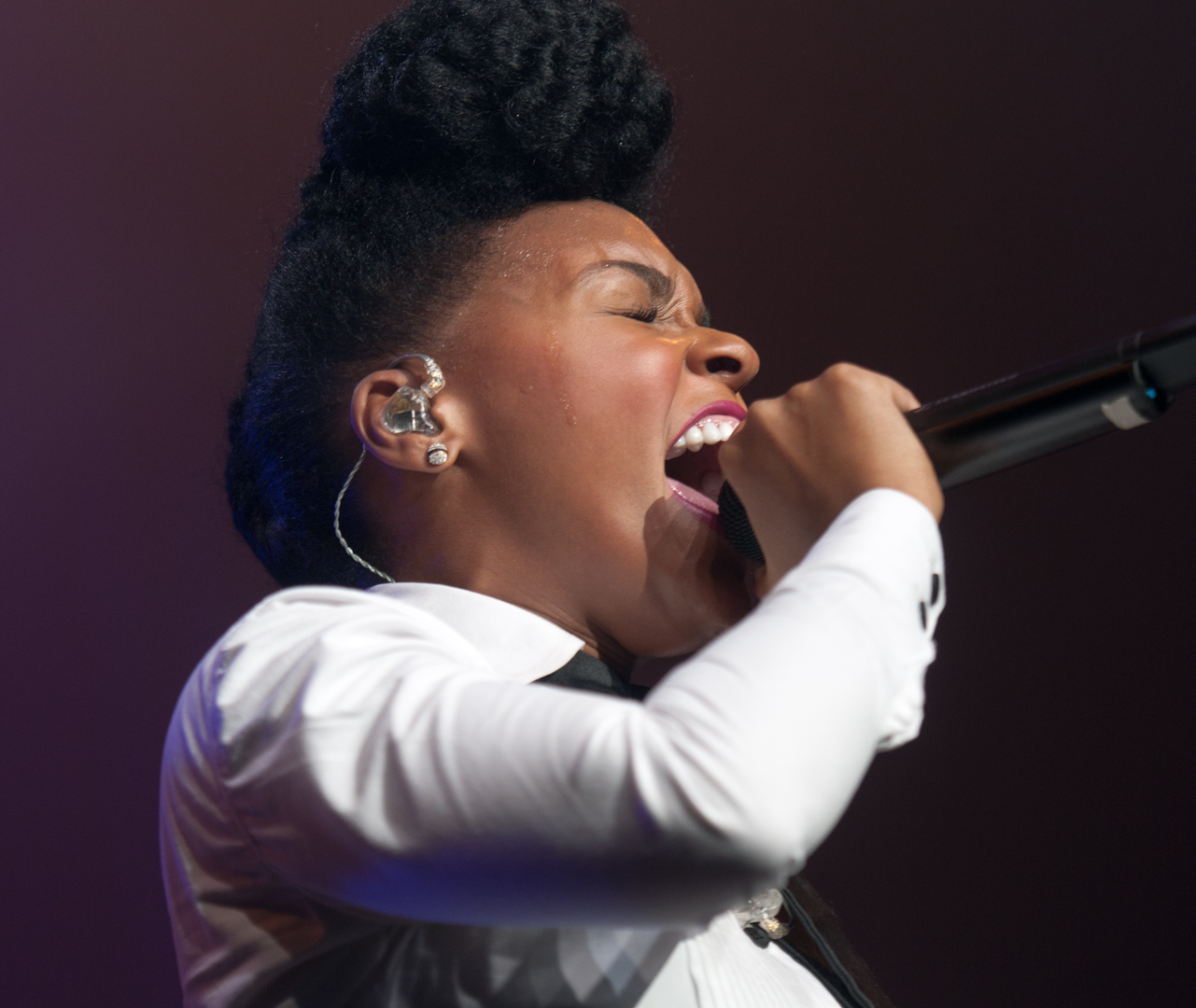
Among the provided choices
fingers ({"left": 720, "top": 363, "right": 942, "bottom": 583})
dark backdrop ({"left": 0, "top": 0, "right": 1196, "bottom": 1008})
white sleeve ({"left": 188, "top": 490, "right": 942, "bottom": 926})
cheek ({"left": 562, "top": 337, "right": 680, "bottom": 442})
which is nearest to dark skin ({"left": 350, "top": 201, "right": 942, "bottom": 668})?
cheek ({"left": 562, "top": 337, "right": 680, "bottom": 442})

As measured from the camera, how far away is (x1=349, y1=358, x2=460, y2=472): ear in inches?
39.5

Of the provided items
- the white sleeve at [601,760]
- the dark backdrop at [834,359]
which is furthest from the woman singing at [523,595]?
the dark backdrop at [834,359]

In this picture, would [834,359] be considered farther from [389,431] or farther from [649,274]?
[389,431]

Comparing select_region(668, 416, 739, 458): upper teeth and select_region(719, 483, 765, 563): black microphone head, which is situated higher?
select_region(668, 416, 739, 458): upper teeth

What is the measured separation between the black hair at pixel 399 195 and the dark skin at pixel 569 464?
69 millimetres

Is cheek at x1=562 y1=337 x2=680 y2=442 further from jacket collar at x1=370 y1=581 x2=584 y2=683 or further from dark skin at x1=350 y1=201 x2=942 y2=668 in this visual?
jacket collar at x1=370 y1=581 x2=584 y2=683

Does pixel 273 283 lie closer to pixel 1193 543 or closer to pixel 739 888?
pixel 739 888

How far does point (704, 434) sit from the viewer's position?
3.37 ft

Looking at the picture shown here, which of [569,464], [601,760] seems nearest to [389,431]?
[569,464]

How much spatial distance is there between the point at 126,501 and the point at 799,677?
117 cm

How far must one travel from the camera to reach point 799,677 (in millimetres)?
562

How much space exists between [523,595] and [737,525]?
0.63ft

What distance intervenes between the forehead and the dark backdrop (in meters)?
0.52

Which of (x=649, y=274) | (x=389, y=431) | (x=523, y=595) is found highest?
(x=649, y=274)
